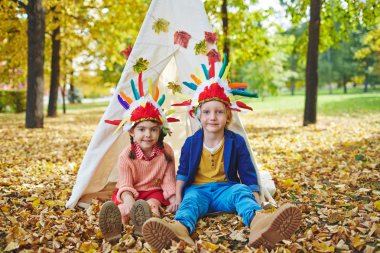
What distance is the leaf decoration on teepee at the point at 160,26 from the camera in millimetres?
4598

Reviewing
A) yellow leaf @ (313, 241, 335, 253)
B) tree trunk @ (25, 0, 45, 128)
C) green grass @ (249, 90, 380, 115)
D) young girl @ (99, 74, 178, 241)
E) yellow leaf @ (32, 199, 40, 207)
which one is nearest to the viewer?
yellow leaf @ (313, 241, 335, 253)

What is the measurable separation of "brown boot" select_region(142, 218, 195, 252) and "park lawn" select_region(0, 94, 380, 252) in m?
0.10

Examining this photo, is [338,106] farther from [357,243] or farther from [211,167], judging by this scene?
[357,243]

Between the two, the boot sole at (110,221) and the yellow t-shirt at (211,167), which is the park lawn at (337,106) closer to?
the yellow t-shirt at (211,167)

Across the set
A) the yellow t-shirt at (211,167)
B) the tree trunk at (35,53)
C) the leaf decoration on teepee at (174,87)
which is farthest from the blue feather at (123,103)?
the tree trunk at (35,53)

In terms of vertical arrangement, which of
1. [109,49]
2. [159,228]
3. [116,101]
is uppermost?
[109,49]

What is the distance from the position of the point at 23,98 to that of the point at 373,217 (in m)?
21.3

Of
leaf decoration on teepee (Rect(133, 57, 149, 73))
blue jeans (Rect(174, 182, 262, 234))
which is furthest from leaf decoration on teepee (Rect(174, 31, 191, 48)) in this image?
blue jeans (Rect(174, 182, 262, 234))

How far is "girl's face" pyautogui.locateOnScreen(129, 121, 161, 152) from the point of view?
4.00m

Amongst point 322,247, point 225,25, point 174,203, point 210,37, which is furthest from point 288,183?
point 225,25

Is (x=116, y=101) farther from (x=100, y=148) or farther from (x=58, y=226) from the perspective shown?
(x=58, y=226)

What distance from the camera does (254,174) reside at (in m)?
3.95

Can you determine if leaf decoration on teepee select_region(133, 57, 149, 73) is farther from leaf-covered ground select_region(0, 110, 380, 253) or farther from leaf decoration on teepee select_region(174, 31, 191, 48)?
leaf-covered ground select_region(0, 110, 380, 253)

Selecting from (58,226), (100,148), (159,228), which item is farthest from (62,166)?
(159,228)
